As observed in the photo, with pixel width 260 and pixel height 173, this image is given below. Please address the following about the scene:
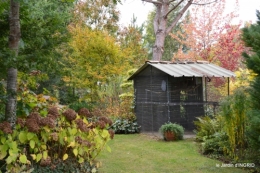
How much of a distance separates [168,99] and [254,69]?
4.22 m

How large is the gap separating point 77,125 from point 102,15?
11804 mm

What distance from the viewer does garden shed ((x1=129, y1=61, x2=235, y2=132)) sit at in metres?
8.23

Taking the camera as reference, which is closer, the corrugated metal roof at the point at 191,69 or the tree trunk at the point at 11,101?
the tree trunk at the point at 11,101

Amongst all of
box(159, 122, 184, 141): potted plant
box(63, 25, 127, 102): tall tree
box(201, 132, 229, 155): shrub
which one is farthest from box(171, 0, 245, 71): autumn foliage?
box(201, 132, 229, 155): shrub

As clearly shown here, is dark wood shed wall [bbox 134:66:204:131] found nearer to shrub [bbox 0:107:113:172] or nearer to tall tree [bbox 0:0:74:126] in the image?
shrub [bbox 0:107:113:172]

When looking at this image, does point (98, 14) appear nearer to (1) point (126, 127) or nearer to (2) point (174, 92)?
(1) point (126, 127)

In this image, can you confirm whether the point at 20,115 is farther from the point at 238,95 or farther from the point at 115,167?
the point at 238,95

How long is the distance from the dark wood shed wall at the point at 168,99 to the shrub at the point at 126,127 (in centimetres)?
34

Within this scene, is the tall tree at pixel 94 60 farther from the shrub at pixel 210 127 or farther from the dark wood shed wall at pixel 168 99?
the shrub at pixel 210 127

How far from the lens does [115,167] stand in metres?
5.04

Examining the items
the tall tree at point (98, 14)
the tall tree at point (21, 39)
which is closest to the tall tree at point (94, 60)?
the tall tree at point (98, 14)

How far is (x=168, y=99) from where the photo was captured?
816 centimetres

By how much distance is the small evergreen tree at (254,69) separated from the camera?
12.6ft

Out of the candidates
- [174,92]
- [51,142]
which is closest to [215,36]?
[174,92]
